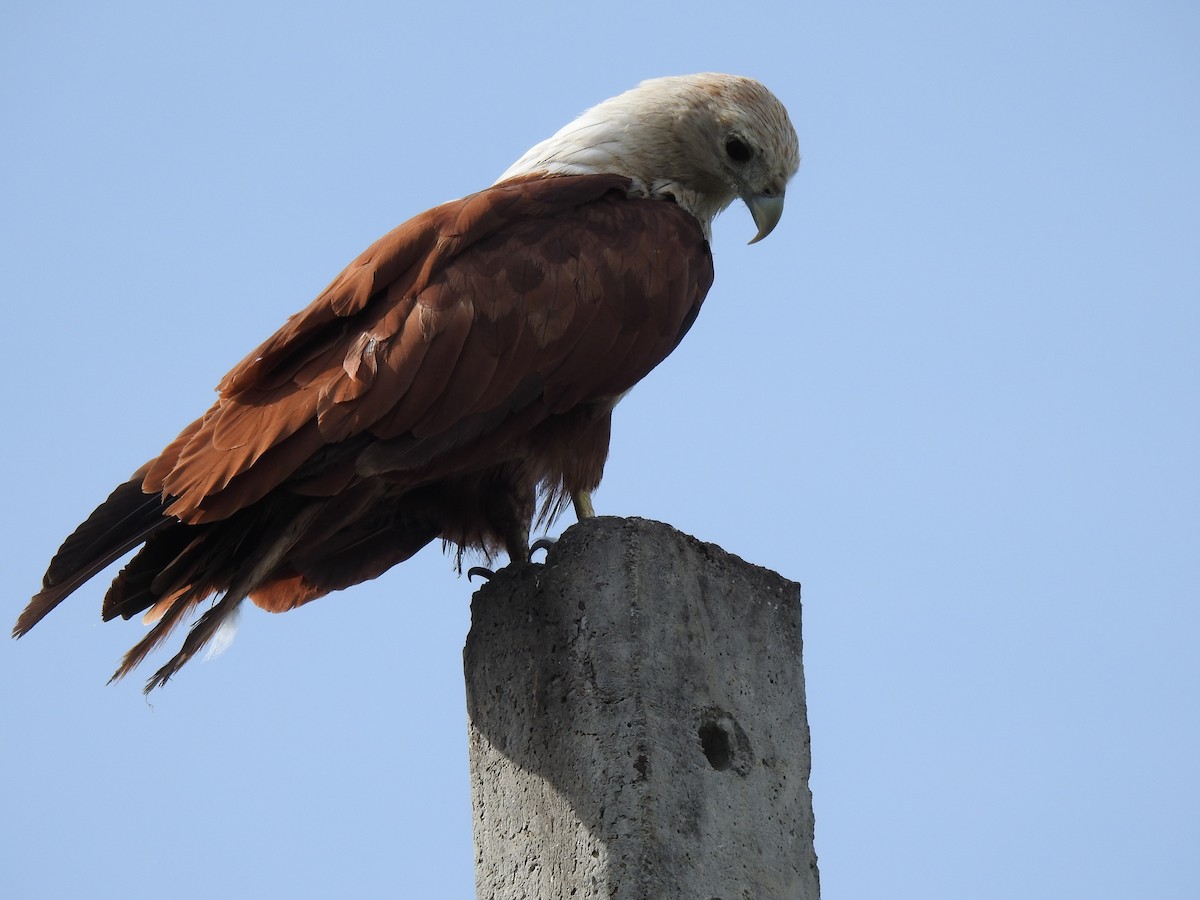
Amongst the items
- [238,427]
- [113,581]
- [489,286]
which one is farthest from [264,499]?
[489,286]

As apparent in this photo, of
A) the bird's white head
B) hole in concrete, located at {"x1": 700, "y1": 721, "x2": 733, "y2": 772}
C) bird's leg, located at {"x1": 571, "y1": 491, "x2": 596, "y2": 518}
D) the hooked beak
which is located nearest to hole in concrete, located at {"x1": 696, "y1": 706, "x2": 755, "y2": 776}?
hole in concrete, located at {"x1": 700, "y1": 721, "x2": 733, "y2": 772}

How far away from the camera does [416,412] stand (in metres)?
4.41

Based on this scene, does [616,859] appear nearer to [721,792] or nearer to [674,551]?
[721,792]

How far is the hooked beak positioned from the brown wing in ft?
2.42

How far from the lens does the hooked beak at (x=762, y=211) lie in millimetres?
5832

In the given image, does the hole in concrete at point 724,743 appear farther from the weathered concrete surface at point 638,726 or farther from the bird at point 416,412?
the bird at point 416,412

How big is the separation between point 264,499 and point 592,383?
106 cm

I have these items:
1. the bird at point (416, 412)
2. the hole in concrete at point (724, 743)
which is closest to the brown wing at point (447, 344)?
the bird at point (416, 412)

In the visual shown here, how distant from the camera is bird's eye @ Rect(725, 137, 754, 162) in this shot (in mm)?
5742

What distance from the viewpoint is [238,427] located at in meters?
4.40

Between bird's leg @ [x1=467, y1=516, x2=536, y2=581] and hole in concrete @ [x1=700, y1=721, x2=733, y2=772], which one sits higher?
bird's leg @ [x1=467, y1=516, x2=536, y2=581]

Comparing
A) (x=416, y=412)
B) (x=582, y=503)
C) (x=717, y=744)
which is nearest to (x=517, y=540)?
(x=582, y=503)

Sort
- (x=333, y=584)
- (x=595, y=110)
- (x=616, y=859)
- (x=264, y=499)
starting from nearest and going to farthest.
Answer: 1. (x=616, y=859)
2. (x=264, y=499)
3. (x=333, y=584)
4. (x=595, y=110)

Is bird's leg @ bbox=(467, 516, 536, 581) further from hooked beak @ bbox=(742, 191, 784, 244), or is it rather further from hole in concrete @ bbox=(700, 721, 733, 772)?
hooked beak @ bbox=(742, 191, 784, 244)
